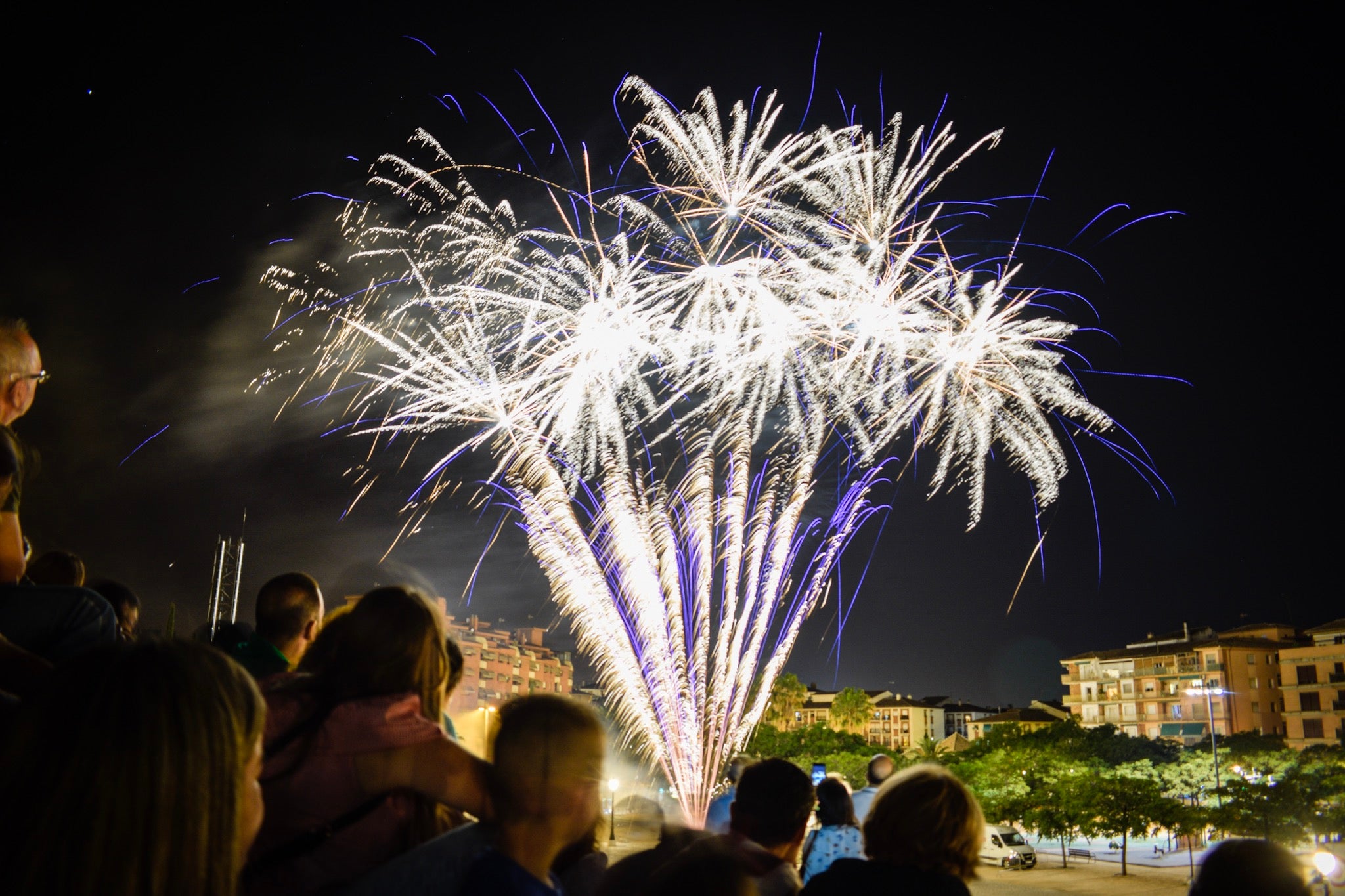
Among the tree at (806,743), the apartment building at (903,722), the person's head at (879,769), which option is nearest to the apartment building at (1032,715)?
the apartment building at (903,722)

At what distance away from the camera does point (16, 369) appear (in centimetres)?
315

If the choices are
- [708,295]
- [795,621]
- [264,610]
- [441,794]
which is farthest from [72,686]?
[795,621]

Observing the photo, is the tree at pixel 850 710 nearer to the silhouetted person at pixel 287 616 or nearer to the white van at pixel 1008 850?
the white van at pixel 1008 850

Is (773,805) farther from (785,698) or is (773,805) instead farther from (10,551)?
(785,698)

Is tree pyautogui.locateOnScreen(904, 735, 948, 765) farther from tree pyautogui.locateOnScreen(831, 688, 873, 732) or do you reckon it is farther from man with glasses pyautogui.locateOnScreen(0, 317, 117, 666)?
man with glasses pyautogui.locateOnScreen(0, 317, 117, 666)

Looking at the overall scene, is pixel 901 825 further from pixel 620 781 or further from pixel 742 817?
pixel 620 781

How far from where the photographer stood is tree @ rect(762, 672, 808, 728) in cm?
6569

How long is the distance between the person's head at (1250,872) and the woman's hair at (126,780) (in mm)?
2485

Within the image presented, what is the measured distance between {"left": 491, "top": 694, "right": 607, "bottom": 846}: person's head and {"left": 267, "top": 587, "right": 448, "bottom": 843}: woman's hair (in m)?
0.36

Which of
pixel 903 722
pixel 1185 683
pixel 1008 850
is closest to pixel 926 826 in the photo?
pixel 1008 850

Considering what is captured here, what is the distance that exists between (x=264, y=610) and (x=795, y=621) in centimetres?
1213

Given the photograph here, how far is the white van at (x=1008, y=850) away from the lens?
1233 inches

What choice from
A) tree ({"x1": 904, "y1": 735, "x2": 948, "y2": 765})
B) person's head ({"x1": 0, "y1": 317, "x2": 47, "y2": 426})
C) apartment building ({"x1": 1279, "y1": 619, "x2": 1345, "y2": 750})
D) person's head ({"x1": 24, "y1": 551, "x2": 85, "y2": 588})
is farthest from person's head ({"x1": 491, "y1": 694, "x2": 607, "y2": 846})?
apartment building ({"x1": 1279, "y1": 619, "x2": 1345, "y2": 750})

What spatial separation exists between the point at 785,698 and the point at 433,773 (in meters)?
66.9
